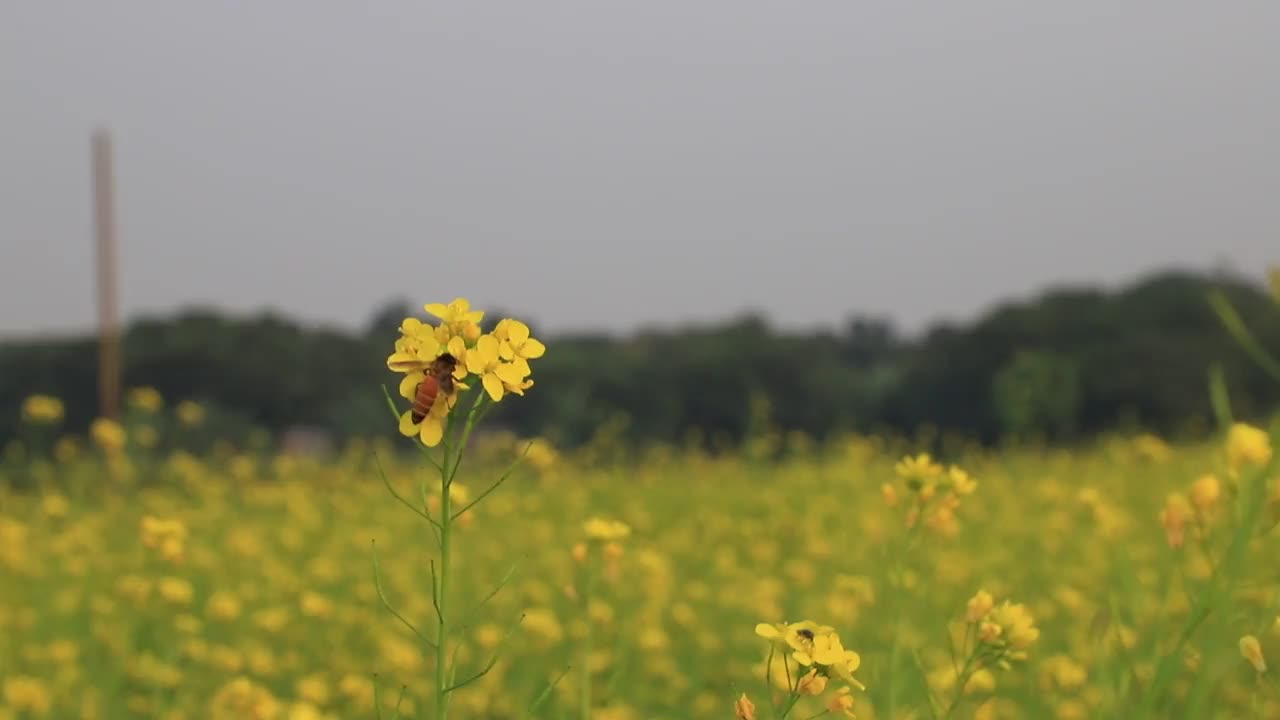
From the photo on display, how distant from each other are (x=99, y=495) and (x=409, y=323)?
273 inches

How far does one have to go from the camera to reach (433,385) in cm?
90

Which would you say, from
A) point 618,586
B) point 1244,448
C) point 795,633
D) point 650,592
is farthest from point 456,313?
point 650,592

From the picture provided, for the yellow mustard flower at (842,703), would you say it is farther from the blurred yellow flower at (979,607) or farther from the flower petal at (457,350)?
the flower petal at (457,350)

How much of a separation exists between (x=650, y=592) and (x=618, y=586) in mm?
716

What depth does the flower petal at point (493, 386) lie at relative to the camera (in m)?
0.89

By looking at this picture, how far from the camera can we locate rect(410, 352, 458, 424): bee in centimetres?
90

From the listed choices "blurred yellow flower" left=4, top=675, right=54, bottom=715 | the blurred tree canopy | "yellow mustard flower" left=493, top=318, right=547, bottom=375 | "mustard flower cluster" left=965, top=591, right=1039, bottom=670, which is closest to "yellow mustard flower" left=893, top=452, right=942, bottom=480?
"mustard flower cluster" left=965, top=591, right=1039, bottom=670

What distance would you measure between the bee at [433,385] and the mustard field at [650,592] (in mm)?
72

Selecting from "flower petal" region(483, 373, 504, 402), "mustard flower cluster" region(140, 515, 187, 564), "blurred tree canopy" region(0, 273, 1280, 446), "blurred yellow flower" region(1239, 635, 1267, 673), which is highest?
"flower petal" region(483, 373, 504, 402)

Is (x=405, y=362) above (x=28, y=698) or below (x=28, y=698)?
above

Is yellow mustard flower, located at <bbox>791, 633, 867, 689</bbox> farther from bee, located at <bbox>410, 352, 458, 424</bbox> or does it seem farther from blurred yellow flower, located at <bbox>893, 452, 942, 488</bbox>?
blurred yellow flower, located at <bbox>893, 452, 942, 488</bbox>

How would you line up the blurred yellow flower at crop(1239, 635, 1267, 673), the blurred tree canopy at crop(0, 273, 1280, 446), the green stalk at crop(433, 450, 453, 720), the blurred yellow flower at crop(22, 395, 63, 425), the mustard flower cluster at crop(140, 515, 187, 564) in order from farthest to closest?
1. the blurred tree canopy at crop(0, 273, 1280, 446)
2. the blurred yellow flower at crop(22, 395, 63, 425)
3. the mustard flower cluster at crop(140, 515, 187, 564)
4. the blurred yellow flower at crop(1239, 635, 1267, 673)
5. the green stalk at crop(433, 450, 453, 720)

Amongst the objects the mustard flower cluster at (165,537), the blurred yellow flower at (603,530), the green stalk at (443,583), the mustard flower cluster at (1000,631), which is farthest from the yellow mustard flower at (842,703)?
the mustard flower cluster at (165,537)

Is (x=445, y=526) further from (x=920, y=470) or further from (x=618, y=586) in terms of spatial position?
(x=618, y=586)
